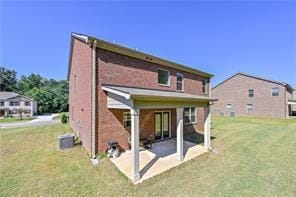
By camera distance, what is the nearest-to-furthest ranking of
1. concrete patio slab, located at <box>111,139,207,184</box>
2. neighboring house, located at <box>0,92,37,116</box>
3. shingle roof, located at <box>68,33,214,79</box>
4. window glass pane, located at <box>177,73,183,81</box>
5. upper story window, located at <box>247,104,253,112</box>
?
concrete patio slab, located at <box>111,139,207,184</box>
shingle roof, located at <box>68,33,214,79</box>
window glass pane, located at <box>177,73,183,81</box>
upper story window, located at <box>247,104,253,112</box>
neighboring house, located at <box>0,92,37,116</box>

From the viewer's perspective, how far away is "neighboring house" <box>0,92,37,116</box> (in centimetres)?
4194

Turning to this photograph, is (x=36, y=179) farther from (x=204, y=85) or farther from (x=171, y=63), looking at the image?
(x=204, y=85)

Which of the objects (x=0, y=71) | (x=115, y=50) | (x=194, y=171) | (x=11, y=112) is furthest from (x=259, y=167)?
(x=0, y=71)

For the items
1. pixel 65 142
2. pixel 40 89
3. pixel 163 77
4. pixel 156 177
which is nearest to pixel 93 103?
pixel 65 142

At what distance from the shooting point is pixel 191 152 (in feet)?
29.7

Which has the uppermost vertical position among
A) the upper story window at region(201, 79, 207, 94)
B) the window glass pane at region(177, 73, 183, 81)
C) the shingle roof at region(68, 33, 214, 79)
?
the shingle roof at region(68, 33, 214, 79)

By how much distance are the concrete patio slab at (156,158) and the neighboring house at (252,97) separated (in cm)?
2621

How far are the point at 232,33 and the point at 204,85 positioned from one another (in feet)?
18.9

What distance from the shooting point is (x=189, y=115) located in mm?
14375

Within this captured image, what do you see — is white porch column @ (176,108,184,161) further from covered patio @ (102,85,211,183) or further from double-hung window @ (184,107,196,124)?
double-hung window @ (184,107,196,124)

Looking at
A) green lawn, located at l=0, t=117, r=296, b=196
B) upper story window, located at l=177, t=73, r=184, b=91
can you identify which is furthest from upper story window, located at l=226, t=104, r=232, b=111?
green lawn, located at l=0, t=117, r=296, b=196

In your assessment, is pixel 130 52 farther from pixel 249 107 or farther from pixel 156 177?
pixel 249 107

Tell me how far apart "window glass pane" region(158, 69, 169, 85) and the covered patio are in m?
3.47

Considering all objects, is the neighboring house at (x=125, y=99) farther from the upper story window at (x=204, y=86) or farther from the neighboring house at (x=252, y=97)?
the neighboring house at (x=252, y=97)
